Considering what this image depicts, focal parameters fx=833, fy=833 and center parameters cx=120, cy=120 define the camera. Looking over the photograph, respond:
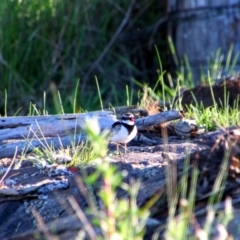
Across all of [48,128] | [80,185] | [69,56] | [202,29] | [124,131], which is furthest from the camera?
[69,56]

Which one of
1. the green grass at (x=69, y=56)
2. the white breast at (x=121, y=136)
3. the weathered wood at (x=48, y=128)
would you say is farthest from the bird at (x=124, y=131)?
the green grass at (x=69, y=56)

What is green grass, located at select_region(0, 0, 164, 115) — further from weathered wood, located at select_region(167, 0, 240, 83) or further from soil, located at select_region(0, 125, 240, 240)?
soil, located at select_region(0, 125, 240, 240)

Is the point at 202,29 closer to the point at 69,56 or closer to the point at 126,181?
the point at 69,56


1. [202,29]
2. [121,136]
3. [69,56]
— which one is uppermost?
[121,136]

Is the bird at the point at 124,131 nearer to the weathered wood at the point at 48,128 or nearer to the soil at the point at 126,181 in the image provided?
the soil at the point at 126,181

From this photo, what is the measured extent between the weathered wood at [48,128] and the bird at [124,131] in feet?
0.69

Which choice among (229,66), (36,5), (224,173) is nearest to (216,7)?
(229,66)

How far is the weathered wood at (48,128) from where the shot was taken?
507 cm

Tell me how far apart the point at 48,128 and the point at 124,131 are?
0.64 metres

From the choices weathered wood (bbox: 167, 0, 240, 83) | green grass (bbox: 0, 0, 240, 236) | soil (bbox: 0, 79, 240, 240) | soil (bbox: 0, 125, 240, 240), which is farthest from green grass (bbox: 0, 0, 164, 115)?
soil (bbox: 0, 125, 240, 240)

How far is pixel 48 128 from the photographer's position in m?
5.32

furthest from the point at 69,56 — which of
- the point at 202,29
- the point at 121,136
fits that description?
the point at 121,136

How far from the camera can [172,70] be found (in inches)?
340

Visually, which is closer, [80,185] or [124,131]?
[80,185]
